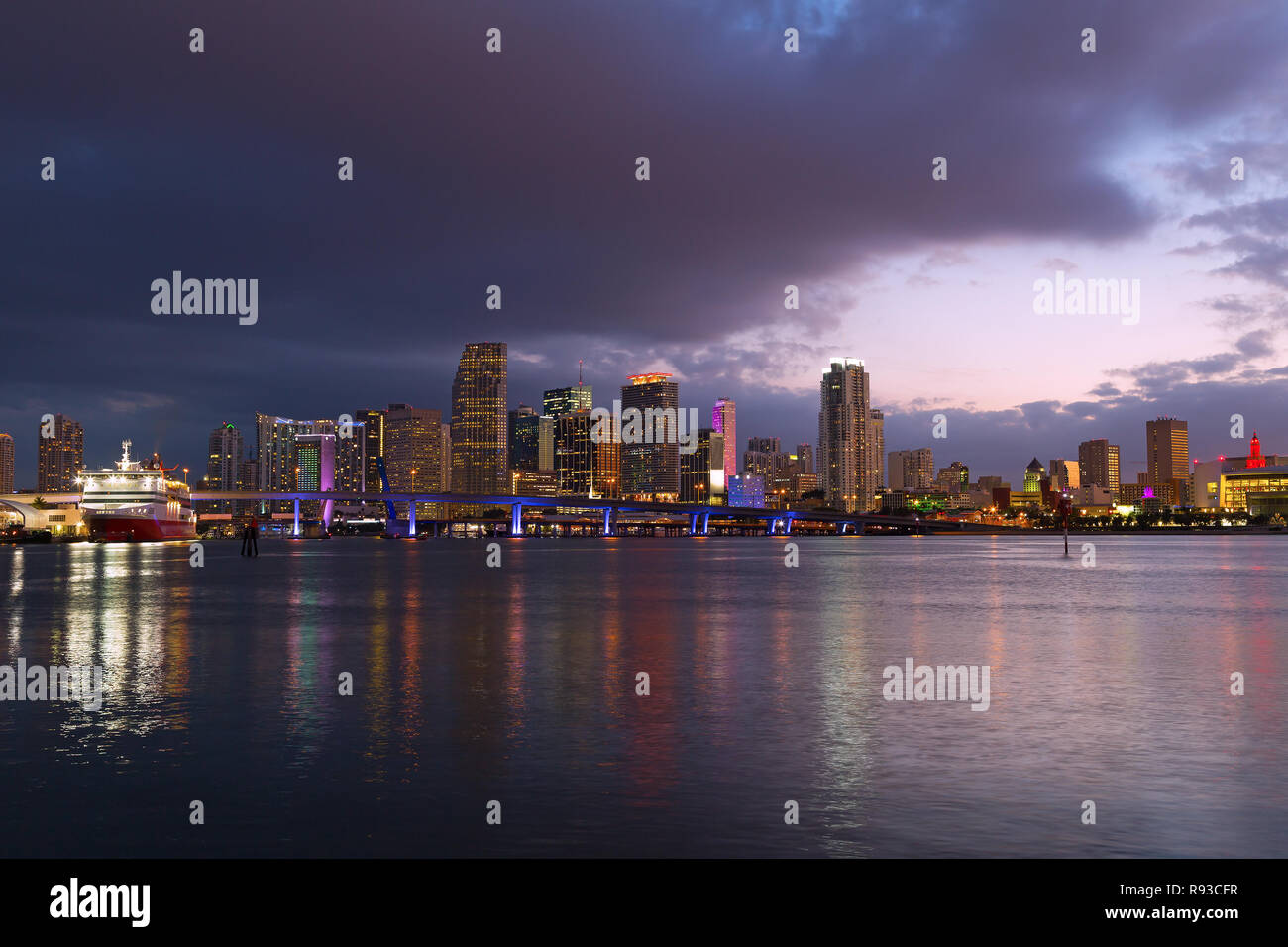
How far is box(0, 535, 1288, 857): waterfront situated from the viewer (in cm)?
1328

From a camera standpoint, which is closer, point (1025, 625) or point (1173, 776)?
point (1173, 776)

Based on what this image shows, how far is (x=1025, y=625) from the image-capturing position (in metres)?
43.6

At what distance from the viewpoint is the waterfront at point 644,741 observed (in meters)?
13.3

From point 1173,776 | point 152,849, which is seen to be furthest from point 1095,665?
point 152,849

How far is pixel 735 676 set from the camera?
28.2 m

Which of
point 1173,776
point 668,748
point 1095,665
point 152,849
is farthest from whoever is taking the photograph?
point 1095,665

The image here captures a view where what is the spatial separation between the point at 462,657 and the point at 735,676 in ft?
29.3

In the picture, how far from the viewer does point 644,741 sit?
63.2 feet
